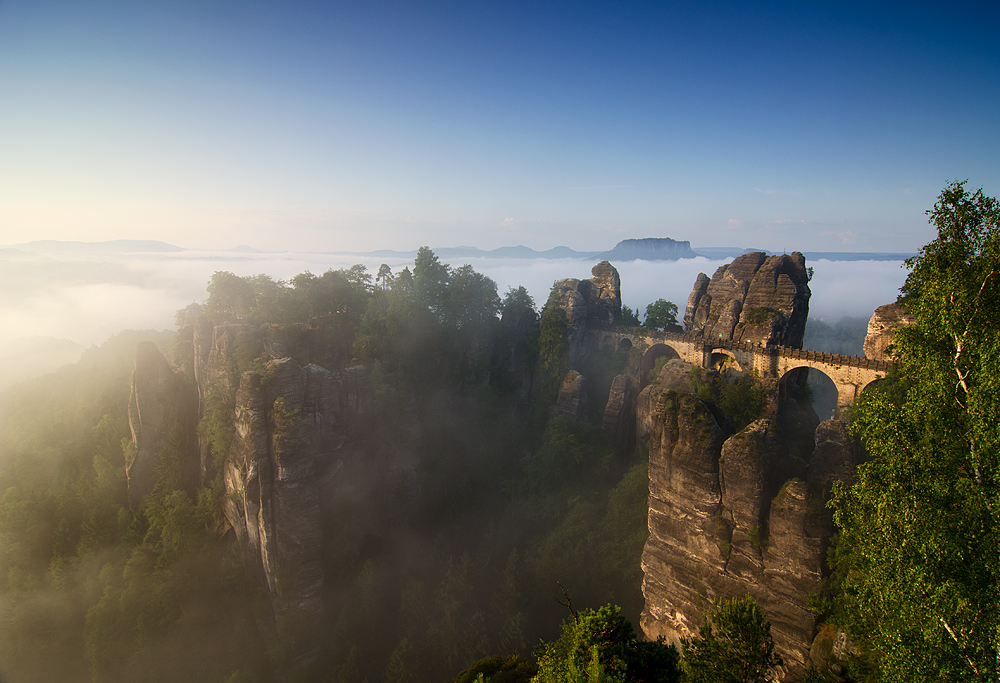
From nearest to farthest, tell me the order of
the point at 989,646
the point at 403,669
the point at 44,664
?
the point at 989,646, the point at 403,669, the point at 44,664

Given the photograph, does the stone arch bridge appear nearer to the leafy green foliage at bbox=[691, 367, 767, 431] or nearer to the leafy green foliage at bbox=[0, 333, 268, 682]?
the leafy green foliage at bbox=[691, 367, 767, 431]

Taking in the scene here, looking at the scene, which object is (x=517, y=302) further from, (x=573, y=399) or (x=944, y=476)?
(x=944, y=476)

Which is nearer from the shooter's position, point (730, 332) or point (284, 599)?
point (284, 599)

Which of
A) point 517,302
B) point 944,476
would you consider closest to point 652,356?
point 517,302

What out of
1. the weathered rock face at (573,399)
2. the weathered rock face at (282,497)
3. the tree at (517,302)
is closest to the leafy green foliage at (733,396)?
the weathered rock face at (573,399)

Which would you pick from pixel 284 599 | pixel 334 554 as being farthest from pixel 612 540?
pixel 284 599

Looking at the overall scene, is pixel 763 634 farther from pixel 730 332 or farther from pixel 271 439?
pixel 730 332

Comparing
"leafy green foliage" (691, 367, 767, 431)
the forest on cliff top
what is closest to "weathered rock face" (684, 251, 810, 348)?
"leafy green foliage" (691, 367, 767, 431)
